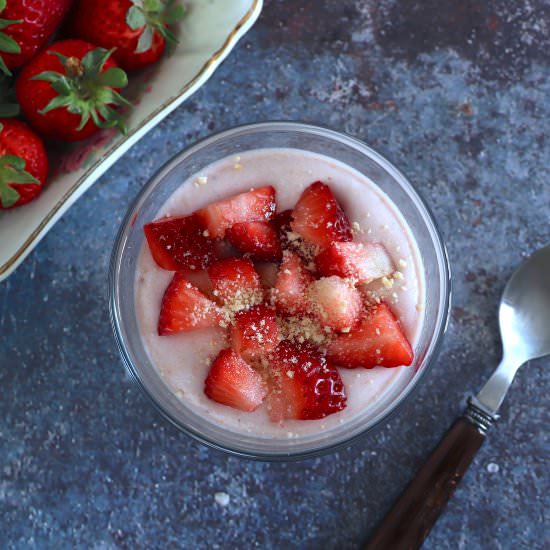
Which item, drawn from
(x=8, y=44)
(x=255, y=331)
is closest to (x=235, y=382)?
(x=255, y=331)

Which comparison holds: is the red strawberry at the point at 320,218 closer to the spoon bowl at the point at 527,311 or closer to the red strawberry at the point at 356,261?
the red strawberry at the point at 356,261

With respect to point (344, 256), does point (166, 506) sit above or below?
below

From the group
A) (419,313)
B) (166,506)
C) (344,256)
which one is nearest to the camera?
(344,256)

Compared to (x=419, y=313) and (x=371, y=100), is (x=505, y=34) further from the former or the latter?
(x=419, y=313)

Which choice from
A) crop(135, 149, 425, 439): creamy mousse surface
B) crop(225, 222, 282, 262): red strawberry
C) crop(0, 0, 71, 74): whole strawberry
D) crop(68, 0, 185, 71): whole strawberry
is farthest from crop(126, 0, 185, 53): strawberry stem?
crop(225, 222, 282, 262): red strawberry

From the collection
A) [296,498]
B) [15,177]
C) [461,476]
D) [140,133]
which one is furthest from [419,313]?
[15,177]

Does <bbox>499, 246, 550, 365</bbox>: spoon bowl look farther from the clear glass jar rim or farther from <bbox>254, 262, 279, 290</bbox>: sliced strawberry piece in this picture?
<bbox>254, 262, 279, 290</bbox>: sliced strawberry piece
